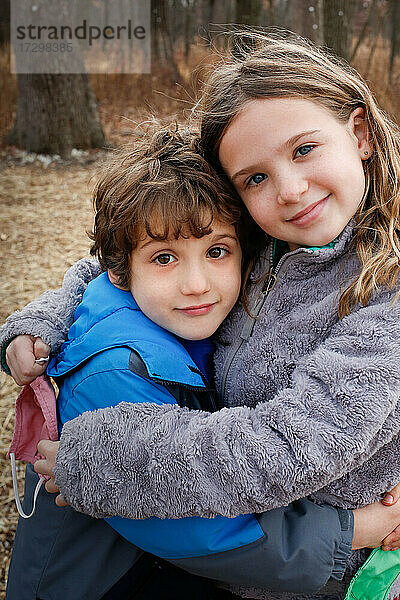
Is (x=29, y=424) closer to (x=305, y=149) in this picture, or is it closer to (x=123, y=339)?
(x=123, y=339)

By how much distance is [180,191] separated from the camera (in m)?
1.86

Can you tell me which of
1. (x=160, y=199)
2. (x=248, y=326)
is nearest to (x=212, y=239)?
(x=160, y=199)

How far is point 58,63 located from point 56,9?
0.77 m

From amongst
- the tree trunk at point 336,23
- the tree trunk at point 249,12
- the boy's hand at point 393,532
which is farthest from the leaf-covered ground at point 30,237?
the tree trunk at point 336,23

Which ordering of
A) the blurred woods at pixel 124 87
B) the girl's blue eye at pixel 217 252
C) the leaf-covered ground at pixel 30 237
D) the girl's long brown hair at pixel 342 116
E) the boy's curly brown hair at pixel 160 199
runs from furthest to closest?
the blurred woods at pixel 124 87, the leaf-covered ground at pixel 30 237, the girl's blue eye at pixel 217 252, the boy's curly brown hair at pixel 160 199, the girl's long brown hair at pixel 342 116

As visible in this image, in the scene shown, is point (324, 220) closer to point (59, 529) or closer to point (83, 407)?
point (83, 407)

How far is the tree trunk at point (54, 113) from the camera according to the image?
9.59m

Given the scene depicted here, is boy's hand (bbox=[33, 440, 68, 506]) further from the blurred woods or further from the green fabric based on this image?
the blurred woods

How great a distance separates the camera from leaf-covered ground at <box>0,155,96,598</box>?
146 inches

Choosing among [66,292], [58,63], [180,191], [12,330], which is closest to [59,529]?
[12,330]

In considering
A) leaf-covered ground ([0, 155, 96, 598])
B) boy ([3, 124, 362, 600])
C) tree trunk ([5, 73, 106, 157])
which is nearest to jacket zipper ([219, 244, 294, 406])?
boy ([3, 124, 362, 600])

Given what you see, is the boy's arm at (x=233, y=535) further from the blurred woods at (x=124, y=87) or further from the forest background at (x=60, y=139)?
the blurred woods at (x=124, y=87)

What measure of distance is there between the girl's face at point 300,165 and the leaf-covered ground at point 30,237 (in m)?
2.20

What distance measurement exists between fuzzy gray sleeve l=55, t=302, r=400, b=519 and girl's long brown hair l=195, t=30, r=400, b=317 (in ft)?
0.44
